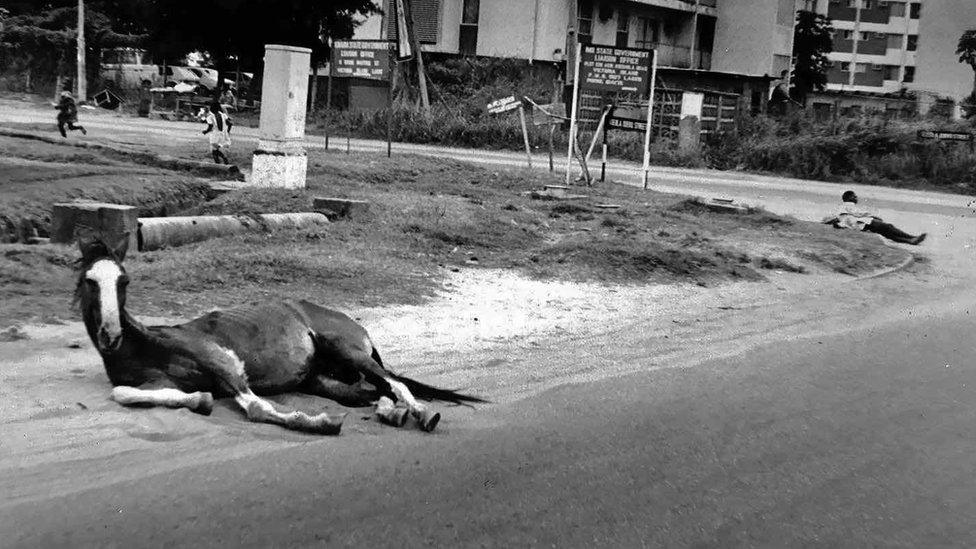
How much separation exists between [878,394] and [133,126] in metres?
29.0

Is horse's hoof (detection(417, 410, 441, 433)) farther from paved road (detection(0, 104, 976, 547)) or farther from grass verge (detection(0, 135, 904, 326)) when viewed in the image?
grass verge (detection(0, 135, 904, 326))

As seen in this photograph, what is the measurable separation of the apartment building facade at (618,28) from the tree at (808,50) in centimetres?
480

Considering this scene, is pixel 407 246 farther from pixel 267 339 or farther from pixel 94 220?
pixel 267 339

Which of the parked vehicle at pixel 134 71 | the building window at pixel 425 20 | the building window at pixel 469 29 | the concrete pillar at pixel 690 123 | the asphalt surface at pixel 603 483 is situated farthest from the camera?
the parked vehicle at pixel 134 71

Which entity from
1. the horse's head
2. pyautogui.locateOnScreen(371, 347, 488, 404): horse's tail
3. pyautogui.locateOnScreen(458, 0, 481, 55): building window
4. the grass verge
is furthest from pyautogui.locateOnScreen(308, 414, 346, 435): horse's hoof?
pyautogui.locateOnScreen(458, 0, 481, 55): building window

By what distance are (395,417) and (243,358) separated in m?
0.89

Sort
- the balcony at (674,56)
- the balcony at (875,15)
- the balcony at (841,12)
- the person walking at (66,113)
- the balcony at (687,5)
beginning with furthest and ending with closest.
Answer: the balcony at (875,15)
the balcony at (841,12)
the balcony at (674,56)
the balcony at (687,5)
the person walking at (66,113)

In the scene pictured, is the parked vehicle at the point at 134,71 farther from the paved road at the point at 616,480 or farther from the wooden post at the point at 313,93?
the paved road at the point at 616,480

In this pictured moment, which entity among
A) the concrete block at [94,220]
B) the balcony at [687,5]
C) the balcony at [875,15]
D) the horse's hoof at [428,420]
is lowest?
the horse's hoof at [428,420]

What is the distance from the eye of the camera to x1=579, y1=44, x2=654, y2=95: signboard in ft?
80.2

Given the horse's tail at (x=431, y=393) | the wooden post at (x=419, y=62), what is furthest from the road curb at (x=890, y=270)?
the wooden post at (x=419, y=62)

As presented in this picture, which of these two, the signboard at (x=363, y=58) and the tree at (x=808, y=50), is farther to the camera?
the tree at (x=808, y=50)

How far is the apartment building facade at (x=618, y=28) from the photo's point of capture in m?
47.9

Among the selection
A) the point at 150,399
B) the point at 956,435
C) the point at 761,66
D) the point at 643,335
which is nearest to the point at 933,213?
the point at 643,335
